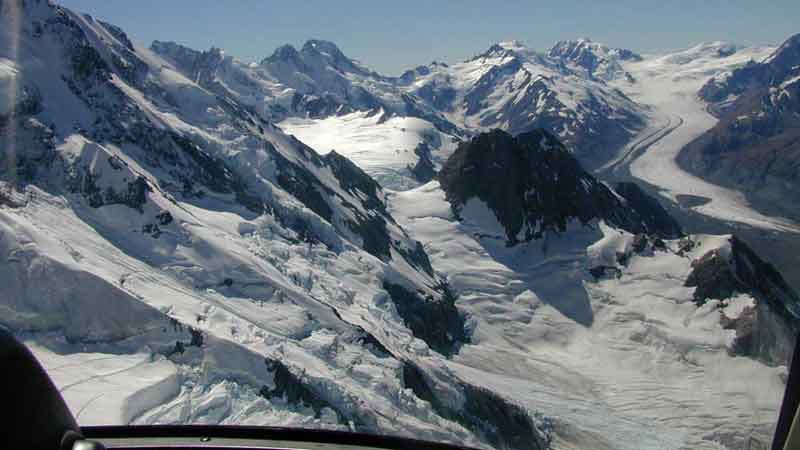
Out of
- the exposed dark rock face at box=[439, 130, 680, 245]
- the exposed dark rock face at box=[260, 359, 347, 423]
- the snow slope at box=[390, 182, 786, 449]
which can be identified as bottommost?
the snow slope at box=[390, 182, 786, 449]

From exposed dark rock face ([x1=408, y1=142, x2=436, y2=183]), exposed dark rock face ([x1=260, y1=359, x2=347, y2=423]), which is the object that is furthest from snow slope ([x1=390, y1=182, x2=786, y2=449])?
exposed dark rock face ([x1=408, y1=142, x2=436, y2=183])

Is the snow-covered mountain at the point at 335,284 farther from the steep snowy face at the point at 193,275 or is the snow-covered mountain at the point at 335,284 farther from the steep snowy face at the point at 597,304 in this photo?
the steep snowy face at the point at 597,304

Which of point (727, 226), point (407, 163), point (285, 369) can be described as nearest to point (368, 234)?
point (285, 369)

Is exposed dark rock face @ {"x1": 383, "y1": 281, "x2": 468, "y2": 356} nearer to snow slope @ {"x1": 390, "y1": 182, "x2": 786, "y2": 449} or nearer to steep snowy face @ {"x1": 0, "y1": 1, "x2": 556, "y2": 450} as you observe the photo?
steep snowy face @ {"x1": 0, "y1": 1, "x2": 556, "y2": 450}

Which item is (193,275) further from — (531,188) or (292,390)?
(531,188)

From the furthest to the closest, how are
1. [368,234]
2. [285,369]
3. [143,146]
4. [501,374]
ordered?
[368,234]
[501,374]
[143,146]
[285,369]

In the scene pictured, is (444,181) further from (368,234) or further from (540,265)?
(368,234)
